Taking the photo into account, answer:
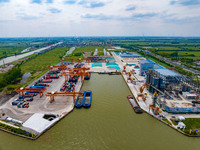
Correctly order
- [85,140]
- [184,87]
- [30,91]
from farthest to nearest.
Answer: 1. [184,87]
2. [30,91]
3. [85,140]

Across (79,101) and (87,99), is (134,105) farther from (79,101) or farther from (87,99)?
(79,101)

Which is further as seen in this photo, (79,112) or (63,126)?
(79,112)

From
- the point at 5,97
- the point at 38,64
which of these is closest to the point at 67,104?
the point at 5,97

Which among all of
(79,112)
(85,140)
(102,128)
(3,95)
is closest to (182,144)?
(102,128)

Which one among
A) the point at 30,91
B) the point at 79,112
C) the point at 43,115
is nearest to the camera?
the point at 43,115

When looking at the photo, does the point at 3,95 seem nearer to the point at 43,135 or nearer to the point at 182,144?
the point at 43,135

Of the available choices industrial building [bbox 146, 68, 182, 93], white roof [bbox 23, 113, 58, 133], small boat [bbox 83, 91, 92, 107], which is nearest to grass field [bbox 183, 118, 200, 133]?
industrial building [bbox 146, 68, 182, 93]

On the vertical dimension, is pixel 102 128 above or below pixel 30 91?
below
